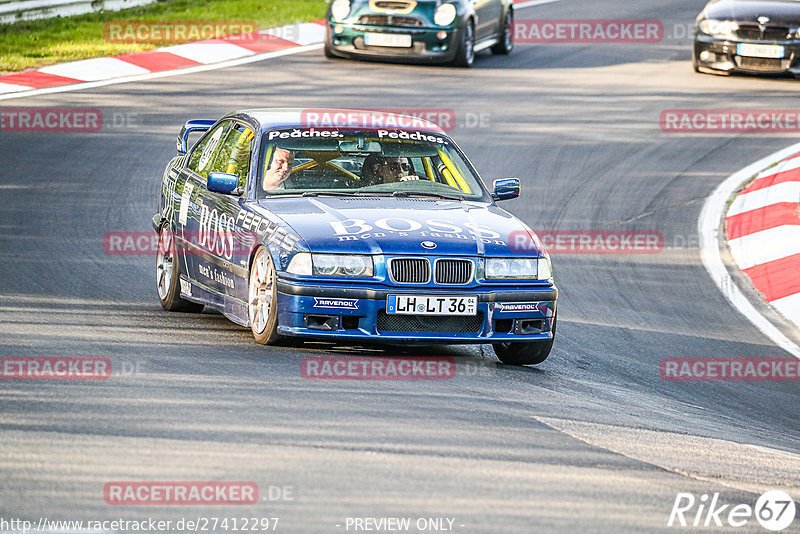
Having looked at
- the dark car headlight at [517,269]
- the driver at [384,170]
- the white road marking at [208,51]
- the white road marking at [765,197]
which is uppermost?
the driver at [384,170]

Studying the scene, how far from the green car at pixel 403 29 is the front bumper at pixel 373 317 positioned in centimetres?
1296

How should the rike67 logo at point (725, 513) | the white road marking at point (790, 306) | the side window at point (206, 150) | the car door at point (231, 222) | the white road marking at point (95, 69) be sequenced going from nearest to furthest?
the rike67 logo at point (725, 513), the car door at point (231, 222), the side window at point (206, 150), the white road marking at point (790, 306), the white road marking at point (95, 69)

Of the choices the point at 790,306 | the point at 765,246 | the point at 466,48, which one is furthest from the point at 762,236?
the point at 466,48

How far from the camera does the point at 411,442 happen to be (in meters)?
6.42

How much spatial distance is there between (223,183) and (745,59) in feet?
46.3

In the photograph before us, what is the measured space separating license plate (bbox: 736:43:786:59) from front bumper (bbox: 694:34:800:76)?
0.05m

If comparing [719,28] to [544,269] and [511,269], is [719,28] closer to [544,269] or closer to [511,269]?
[544,269]

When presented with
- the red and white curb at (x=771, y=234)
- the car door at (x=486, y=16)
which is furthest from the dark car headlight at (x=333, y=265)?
the car door at (x=486, y=16)

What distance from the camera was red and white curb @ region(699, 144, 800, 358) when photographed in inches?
468

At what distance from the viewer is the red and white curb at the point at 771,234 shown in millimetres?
12234

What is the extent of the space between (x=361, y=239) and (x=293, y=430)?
6.38 feet

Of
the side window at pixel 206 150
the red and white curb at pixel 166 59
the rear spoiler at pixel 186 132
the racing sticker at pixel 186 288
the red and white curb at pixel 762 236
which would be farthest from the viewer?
the red and white curb at pixel 166 59

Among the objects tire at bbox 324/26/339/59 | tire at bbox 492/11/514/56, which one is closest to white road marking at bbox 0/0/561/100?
tire at bbox 324/26/339/59

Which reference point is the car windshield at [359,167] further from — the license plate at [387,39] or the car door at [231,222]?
the license plate at [387,39]
